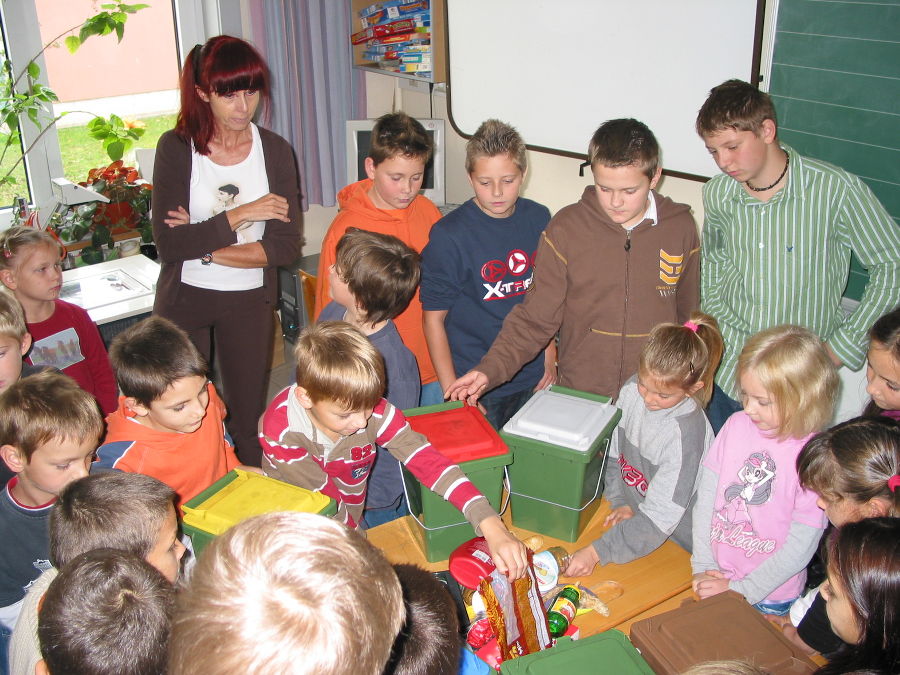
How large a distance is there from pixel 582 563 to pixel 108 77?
390 centimetres

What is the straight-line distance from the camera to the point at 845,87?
2.29 m

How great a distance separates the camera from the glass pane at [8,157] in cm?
364

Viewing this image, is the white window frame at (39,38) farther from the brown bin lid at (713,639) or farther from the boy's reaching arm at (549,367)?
the brown bin lid at (713,639)

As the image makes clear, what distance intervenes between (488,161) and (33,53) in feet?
9.78

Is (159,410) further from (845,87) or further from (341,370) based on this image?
(845,87)

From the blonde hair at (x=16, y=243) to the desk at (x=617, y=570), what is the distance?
1.62 m

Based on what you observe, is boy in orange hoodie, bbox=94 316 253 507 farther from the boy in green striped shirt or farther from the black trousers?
the boy in green striped shirt

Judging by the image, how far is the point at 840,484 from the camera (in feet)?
4.74

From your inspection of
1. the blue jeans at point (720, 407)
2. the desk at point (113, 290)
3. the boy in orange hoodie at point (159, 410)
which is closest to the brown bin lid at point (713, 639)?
the blue jeans at point (720, 407)

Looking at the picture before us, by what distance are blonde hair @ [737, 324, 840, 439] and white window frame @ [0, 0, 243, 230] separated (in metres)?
3.34

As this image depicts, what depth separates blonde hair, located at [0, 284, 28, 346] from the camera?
204 cm

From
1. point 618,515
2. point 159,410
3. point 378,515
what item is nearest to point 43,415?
point 159,410

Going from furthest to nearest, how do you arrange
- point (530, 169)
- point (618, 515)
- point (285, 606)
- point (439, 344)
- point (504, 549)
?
1. point (530, 169)
2. point (439, 344)
3. point (618, 515)
4. point (504, 549)
5. point (285, 606)

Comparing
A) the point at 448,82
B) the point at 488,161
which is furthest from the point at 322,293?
→ the point at 448,82
